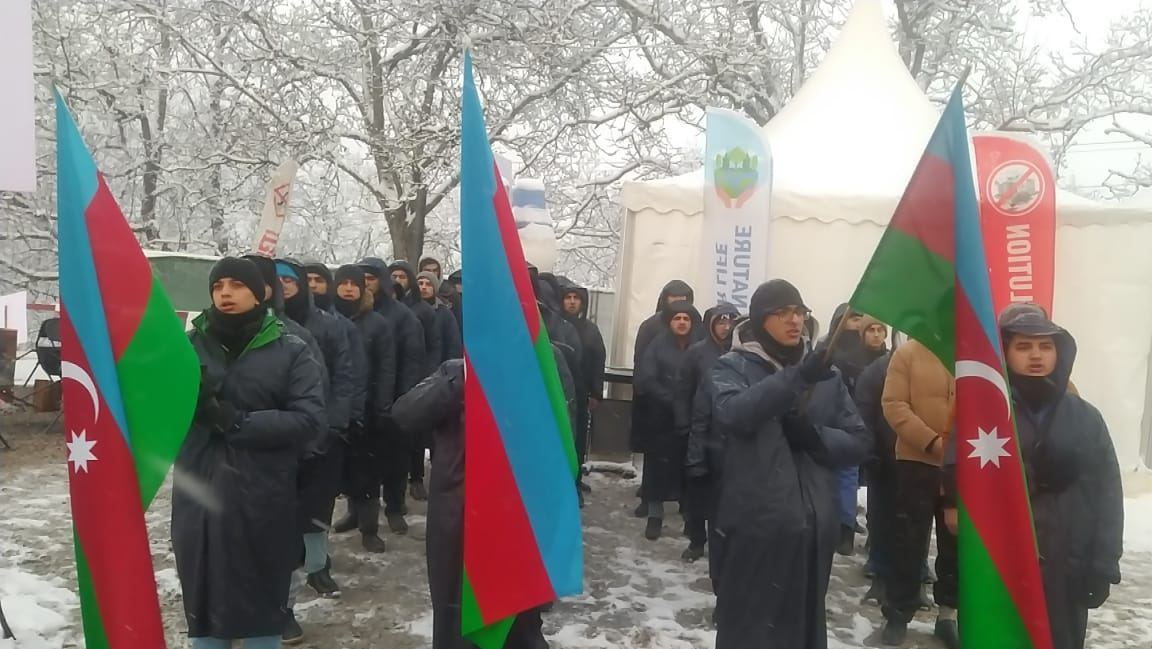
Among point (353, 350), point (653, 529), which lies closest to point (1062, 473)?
point (653, 529)

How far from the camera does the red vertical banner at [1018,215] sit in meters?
7.30

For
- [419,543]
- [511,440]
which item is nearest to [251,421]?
[511,440]

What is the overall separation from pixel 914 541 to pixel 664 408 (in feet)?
7.98

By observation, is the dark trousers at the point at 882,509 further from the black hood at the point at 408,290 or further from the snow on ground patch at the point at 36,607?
the snow on ground patch at the point at 36,607

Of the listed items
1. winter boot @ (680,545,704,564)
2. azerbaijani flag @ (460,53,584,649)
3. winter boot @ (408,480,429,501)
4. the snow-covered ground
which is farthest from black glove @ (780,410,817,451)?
winter boot @ (408,480,429,501)

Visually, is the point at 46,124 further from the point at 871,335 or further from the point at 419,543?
the point at 871,335

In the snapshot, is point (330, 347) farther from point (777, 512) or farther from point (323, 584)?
point (777, 512)

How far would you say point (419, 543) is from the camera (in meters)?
5.92

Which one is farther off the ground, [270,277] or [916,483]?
[270,277]

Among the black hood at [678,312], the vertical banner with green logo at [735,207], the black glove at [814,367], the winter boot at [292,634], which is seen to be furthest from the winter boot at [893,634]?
the vertical banner with green logo at [735,207]

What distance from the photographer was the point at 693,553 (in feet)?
19.1

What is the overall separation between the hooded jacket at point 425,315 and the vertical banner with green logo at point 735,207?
275cm

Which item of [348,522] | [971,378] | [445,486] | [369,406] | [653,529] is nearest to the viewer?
[971,378]

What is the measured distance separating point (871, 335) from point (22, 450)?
8551mm
